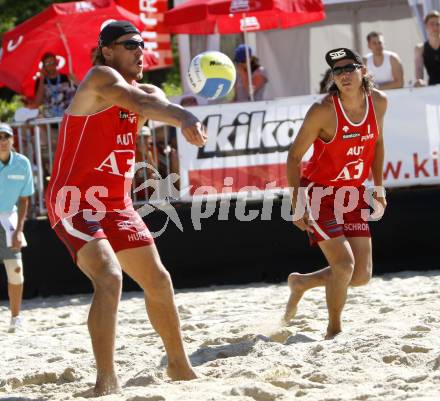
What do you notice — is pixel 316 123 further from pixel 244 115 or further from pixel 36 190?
pixel 36 190

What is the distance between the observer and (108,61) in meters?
5.15

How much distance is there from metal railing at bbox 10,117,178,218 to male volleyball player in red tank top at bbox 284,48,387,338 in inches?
148

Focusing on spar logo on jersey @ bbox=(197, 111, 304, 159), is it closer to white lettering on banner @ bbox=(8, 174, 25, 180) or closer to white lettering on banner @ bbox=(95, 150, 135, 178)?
white lettering on banner @ bbox=(8, 174, 25, 180)

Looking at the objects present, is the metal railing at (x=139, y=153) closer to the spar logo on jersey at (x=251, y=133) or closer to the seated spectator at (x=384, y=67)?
the spar logo on jersey at (x=251, y=133)

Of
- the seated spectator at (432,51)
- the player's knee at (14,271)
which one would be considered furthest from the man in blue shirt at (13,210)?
the seated spectator at (432,51)

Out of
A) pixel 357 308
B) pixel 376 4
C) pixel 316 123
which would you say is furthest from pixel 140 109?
pixel 376 4

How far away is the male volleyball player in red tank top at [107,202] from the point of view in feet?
15.9

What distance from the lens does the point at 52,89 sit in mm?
11625

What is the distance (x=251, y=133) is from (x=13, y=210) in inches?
102

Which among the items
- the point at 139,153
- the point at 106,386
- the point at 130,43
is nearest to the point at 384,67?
the point at 139,153

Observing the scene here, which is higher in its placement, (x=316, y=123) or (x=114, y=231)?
(x=316, y=123)

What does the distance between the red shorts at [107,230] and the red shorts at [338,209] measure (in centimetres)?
162

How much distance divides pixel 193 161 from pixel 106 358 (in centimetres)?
533

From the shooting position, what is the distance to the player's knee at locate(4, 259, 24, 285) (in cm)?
845
